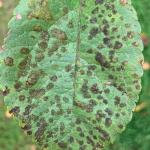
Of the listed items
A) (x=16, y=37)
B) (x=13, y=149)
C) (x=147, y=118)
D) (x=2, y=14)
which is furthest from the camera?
(x=2, y=14)

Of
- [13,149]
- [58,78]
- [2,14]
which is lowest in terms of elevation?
[13,149]

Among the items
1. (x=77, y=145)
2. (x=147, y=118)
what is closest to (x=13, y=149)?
(x=147, y=118)

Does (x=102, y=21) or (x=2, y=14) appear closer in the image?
(x=102, y=21)

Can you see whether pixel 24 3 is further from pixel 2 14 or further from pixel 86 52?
pixel 2 14

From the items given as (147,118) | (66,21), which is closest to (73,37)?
(66,21)

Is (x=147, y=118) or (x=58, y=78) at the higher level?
(x=58, y=78)

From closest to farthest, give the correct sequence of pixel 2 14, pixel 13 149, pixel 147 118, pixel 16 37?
1. pixel 16 37
2. pixel 147 118
3. pixel 13 149
4. pixel 2 14
